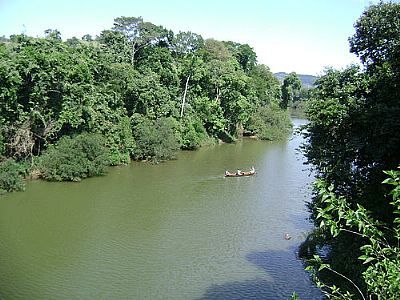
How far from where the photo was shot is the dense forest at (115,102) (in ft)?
73.7

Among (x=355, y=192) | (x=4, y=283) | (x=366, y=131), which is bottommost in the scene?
(x=4, y=283)

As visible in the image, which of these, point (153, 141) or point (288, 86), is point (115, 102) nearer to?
point (153, 141)

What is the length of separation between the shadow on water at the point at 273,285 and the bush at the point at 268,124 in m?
31.0

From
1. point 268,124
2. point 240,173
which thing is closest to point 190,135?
point 240,173

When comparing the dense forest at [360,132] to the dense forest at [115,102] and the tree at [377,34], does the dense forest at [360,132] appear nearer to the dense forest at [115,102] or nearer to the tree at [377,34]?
the tree at [377,34]

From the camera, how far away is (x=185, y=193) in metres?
22.5

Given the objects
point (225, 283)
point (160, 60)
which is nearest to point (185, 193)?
point (225, 283)

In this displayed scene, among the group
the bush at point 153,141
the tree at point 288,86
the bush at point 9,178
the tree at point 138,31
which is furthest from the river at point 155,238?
the tree at point 288,86

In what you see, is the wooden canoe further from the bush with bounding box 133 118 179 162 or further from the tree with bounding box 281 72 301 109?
the tree with bounding box 281 72 301 109

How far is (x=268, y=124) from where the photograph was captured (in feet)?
155

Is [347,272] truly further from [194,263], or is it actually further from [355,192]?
[194,263]

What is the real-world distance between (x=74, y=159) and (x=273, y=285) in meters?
14.4

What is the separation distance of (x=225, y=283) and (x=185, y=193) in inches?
381

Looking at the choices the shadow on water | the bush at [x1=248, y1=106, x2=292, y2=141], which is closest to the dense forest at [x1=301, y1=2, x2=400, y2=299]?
the shadow on water
